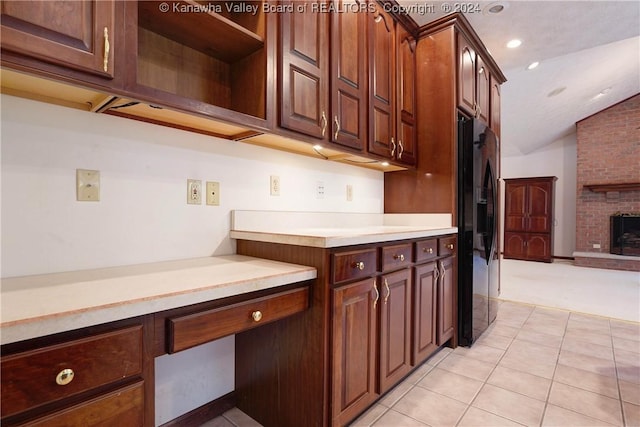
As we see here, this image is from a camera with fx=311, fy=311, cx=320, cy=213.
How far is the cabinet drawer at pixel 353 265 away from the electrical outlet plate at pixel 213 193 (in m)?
0.68

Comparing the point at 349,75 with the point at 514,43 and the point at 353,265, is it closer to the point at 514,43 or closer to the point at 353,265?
the point at 353,265

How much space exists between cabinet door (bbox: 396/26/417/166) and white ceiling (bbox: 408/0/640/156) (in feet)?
0.86

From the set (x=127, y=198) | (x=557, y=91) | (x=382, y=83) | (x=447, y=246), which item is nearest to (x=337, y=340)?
(x=127, y=198)

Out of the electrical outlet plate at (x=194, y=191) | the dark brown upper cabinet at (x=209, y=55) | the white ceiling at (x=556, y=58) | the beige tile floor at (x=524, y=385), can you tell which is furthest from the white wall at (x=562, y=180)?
the electrical outlet plate at (x=194, y=191)

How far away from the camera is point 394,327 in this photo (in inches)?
65.1

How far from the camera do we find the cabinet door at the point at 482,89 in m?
2.68

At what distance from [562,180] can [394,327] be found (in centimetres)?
740

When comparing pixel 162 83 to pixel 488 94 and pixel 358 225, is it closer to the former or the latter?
pixel 358 225

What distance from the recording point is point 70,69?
883 millimetres

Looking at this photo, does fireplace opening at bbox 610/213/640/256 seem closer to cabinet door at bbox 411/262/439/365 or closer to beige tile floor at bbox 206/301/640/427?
beige tile floor at bbox 206/301/640/427

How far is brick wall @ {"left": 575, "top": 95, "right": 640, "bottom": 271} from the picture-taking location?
19.6 ft

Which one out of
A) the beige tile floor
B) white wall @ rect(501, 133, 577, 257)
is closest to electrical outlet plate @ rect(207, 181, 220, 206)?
the beige tile floor

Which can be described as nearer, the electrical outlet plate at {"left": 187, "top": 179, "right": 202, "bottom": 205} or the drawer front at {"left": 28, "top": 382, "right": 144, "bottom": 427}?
the drawer front at {"left": 28, "top": 382, "right": 144, "bottom": 427}

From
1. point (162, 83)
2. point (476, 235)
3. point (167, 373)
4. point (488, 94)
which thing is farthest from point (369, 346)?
point (488, 94)
